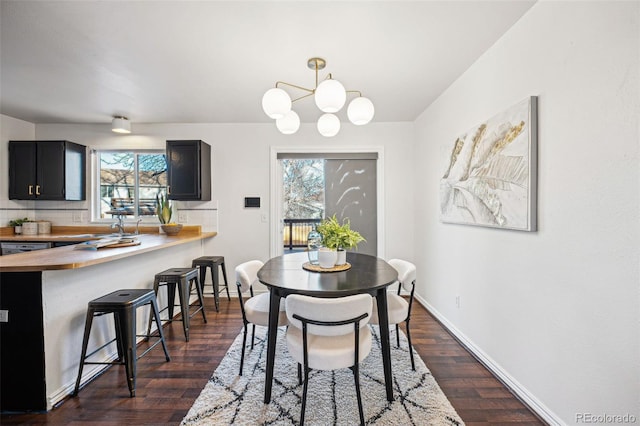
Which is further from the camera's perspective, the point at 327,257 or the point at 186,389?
the point at 327,257

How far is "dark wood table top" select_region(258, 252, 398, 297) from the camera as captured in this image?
1.61 m

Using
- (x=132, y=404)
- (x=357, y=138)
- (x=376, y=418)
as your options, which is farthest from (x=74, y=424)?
(x=357, y=138)

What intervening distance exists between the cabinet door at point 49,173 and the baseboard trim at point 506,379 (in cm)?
Result: 494

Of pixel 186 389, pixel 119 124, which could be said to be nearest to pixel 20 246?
pixel 119 124

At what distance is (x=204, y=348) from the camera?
2469 mm

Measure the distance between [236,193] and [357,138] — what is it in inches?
73.0

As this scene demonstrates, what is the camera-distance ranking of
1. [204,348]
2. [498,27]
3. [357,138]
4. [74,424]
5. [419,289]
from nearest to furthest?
1. [74,424]
2. [498,27]
3. [204,348]
4. [419,289]
5. [357,138]

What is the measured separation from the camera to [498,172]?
1.98 m

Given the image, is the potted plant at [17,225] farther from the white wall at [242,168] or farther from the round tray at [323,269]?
the round tray at [323,269]

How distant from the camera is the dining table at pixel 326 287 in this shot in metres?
1.63

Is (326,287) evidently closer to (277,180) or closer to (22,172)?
(277,180)

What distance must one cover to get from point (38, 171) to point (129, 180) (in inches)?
39.7

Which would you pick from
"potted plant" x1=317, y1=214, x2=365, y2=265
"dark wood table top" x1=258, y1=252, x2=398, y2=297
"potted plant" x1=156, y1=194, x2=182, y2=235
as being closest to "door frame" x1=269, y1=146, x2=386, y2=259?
"potted plant" x1=156, y1=194, x2=182, y2=235

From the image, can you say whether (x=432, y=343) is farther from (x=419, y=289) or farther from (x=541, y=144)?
(x=541, y=144)
